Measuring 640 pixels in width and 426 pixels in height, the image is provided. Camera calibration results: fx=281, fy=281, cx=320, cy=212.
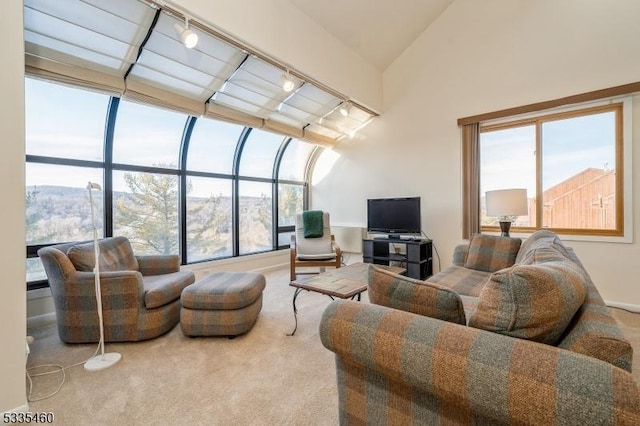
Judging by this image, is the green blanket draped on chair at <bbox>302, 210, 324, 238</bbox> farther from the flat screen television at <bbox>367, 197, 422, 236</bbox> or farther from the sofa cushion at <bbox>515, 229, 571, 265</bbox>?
the sofa cushion at <bbox>515, 229, 571, 265</bbox>

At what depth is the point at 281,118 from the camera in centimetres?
434

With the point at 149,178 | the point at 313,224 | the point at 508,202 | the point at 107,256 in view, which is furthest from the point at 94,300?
the point at 508,202

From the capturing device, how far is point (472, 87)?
3.90 metres

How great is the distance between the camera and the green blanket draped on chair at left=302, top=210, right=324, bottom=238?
4547mm

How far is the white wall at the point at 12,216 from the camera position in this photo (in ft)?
4.68

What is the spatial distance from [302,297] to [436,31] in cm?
428

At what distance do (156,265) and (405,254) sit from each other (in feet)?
10.9

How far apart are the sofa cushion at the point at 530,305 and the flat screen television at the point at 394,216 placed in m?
3.30

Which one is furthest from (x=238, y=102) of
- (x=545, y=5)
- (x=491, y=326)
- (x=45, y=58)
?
(x=545, y=5)

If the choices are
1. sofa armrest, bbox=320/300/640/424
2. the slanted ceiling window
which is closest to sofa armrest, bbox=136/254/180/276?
the slanted ceiling window

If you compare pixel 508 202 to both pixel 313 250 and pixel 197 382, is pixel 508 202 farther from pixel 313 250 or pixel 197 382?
pixel 197 382

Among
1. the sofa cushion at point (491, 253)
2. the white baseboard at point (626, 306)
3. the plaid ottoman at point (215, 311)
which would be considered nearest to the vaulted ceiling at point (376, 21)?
the sofa cushion at point (491, 253)

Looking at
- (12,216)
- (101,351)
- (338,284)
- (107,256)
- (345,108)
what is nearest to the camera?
(12,216)

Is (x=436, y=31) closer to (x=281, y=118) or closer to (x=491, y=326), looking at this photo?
(x=281, y=118)
